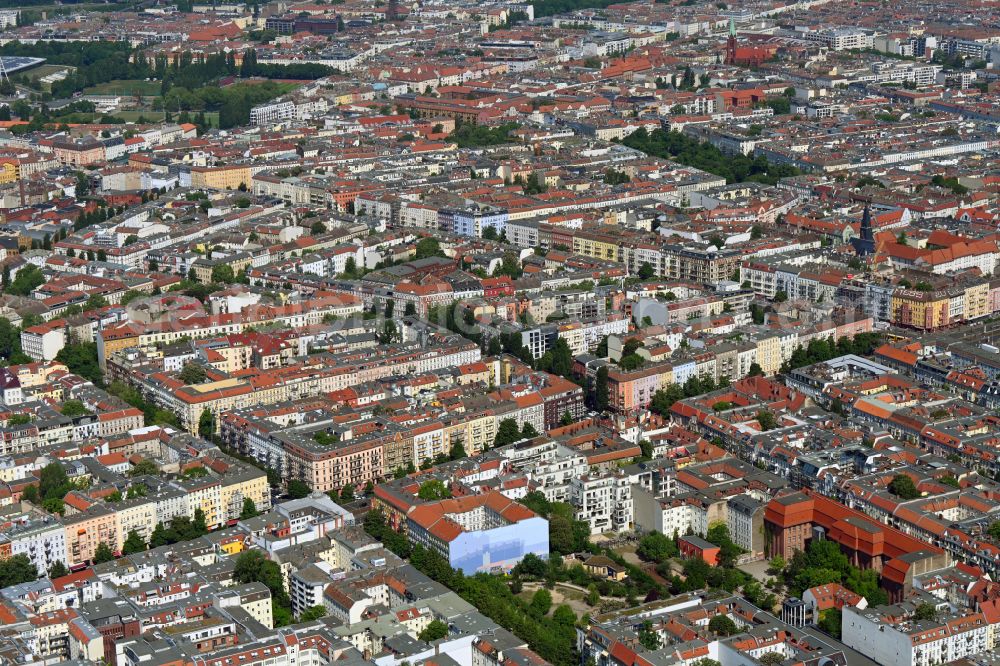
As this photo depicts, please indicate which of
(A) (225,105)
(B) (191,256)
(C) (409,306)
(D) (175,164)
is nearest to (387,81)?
(A) (225,105)


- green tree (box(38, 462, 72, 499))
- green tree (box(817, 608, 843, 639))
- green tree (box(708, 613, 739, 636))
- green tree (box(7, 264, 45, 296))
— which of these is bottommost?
green tree (box(817, 608, 843, 639))

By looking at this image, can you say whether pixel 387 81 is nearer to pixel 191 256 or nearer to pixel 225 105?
pixel 225 105

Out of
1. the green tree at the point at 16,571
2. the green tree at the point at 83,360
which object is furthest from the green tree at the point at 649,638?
the green tree at the point at 83,360

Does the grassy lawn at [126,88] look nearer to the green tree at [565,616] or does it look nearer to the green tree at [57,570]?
the green tree at [57,570]

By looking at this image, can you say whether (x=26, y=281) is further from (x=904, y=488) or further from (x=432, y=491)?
(x=904, y=488)

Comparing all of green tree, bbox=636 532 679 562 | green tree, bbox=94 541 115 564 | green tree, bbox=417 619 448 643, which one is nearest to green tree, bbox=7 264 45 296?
green tree, bbox=94 541 115 564

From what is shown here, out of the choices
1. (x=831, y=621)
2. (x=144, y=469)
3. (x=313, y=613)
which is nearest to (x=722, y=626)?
(x=831, y=621)

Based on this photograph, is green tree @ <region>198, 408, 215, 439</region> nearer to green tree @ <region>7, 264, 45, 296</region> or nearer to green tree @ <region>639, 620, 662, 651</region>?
green tree @ <region>7, 264, 45, 296</region>
